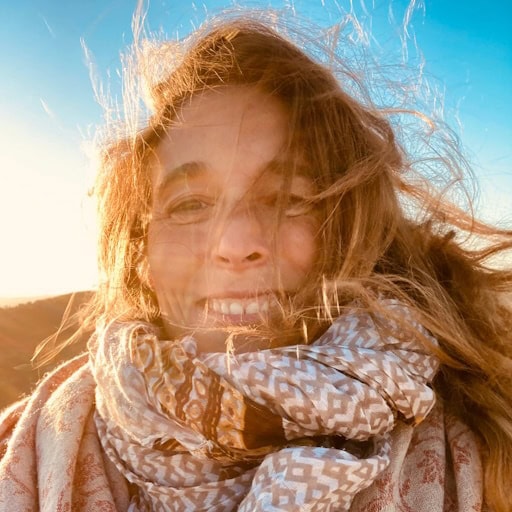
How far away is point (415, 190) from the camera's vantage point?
1950mm

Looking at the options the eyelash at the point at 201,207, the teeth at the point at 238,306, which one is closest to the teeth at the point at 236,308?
the teeth at the point at 238,306

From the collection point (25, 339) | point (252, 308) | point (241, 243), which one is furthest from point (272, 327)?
point (25, 339)

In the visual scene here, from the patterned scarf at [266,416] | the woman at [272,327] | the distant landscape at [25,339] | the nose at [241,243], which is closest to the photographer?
the patterned scarf at [266,416]

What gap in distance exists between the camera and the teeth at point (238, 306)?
5.28ft

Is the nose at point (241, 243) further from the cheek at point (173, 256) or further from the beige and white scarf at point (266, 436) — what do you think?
the beige and white scarf at point (266, 436)

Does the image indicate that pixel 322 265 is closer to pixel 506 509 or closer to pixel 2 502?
Answer: pixel 506 509

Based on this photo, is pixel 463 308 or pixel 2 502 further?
pixel 463 308

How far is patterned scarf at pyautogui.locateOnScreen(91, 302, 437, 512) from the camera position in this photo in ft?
4.08

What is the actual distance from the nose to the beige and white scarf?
0.86ft

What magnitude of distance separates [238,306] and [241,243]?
183mm

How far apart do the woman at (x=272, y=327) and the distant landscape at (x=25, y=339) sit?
17.4 feet

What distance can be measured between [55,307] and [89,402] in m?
9.90

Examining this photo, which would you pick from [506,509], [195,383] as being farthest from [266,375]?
[506,509]

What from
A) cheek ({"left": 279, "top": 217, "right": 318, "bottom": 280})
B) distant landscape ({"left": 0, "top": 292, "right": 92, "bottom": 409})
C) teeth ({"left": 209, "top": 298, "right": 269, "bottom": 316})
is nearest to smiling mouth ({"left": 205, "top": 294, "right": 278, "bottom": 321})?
A: teeth ({"left": 209, "top": 298, "right": 269, "bottom": 316})
